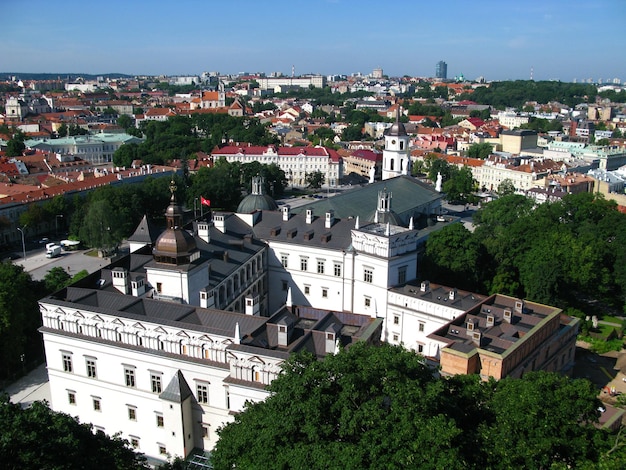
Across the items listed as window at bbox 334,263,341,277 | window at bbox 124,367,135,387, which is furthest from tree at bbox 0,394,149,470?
window at bbox 334,263,341,277

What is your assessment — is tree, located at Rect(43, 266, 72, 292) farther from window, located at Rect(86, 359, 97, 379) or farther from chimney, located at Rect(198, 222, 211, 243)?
window, located at Rect(86, 359, 97, 379)

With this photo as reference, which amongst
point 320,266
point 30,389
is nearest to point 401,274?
point 320,266

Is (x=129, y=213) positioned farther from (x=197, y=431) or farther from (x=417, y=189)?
(x=197, y=431)

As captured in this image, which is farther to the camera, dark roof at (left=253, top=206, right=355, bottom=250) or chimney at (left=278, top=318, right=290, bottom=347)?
dark roof at (left=253, top=206, right=355, bottom=250)

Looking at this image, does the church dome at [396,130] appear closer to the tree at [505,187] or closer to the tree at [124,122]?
the tree at [505,187]

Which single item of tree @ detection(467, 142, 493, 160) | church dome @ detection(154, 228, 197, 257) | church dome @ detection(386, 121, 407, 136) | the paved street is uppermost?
church dome @ detection(386, 121, 407, 136)

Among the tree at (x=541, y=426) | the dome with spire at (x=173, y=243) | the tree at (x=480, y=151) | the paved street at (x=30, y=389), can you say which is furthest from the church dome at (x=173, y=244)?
the tree at (x=480, y=151)
